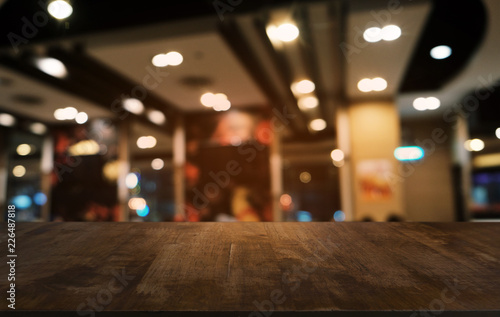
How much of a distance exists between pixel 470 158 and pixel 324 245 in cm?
655

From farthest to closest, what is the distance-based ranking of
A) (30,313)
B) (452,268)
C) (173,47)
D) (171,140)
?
(171,140), (173,47), (452,268), (30,313)

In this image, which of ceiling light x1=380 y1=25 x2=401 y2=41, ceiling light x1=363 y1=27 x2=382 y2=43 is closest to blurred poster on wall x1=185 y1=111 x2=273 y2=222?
ceiling light x1=363 y1=27 x2=382 y2=43

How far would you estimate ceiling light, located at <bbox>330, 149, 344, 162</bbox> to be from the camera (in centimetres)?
582

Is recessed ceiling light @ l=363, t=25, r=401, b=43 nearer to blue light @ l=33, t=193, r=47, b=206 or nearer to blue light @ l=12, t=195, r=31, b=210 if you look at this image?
blue light @ l=33, t=193, r=47, b=206

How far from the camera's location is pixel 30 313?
522 millimetres

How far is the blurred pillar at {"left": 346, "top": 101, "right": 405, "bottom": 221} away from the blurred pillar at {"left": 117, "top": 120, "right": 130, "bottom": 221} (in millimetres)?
3812

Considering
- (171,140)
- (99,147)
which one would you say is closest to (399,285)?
(171,140)

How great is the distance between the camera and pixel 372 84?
5156mm

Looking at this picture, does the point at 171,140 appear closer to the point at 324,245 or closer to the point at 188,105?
the point at 188,105

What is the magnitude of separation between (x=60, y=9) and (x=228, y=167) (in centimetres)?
347

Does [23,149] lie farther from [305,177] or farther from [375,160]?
[375,160]

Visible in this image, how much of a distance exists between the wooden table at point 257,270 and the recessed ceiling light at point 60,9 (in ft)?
8.79

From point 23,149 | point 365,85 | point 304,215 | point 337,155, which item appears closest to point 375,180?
point 337,155

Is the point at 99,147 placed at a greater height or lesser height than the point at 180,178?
greater
